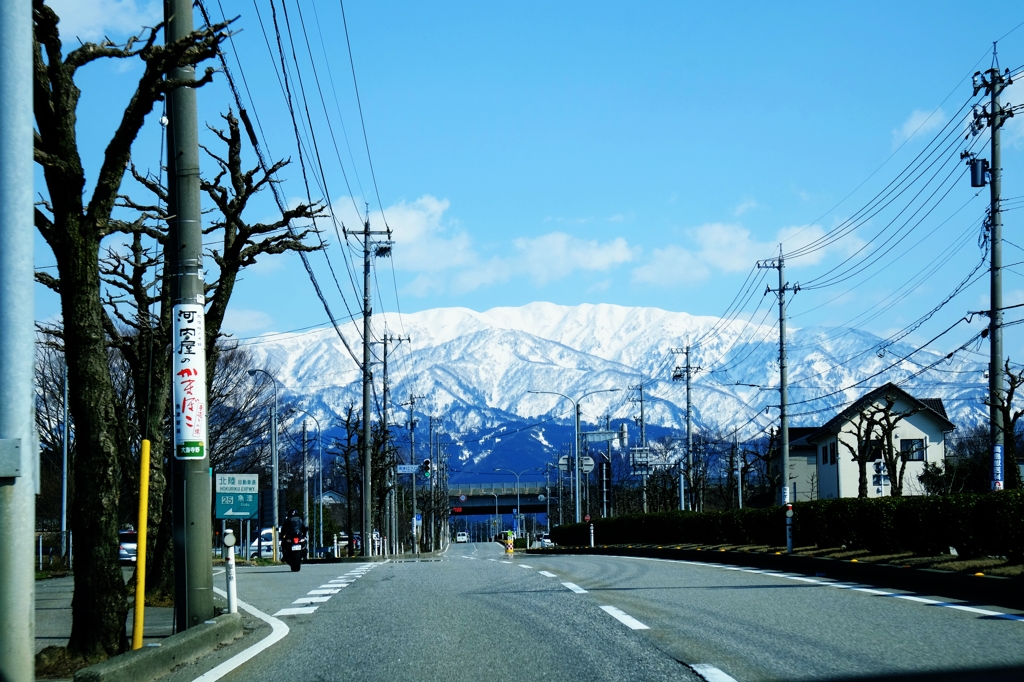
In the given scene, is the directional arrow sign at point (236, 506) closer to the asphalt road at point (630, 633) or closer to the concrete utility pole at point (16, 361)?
the asphalt road at point (630, 633)

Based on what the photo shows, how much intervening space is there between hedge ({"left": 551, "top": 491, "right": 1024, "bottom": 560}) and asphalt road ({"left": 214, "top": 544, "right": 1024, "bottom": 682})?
7.73 ft

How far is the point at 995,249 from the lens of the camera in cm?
2948

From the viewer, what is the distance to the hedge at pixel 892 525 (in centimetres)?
1614

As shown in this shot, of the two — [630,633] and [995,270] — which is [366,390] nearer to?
[995,270]

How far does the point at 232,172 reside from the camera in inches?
745

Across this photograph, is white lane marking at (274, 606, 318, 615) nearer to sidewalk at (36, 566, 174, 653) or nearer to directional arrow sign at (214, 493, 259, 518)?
sidewalk at (36, 566, 174, 653)

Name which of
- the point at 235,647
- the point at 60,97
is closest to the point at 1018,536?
the point at 235,647

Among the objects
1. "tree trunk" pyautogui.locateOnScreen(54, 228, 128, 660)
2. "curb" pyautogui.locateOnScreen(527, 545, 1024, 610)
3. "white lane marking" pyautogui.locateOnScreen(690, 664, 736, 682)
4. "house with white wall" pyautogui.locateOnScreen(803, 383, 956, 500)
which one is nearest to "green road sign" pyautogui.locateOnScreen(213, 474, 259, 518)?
"curb" pyautogui.locateOnScreen(527, 545, 1024, 610)

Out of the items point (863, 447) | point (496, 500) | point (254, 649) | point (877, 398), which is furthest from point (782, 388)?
point (496, 500)

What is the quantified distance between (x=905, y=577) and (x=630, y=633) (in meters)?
7.94

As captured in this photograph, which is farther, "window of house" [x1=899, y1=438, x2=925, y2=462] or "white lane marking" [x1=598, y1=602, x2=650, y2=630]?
"window of house" [x1=899, y1=438, x2=925, y2=462]

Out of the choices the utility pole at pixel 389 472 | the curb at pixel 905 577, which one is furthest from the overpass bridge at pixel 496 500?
the curb at pixel 905 577

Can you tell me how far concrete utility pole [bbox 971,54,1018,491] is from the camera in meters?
27.2

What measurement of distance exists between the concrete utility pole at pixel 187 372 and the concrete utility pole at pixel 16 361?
16.0 feet
